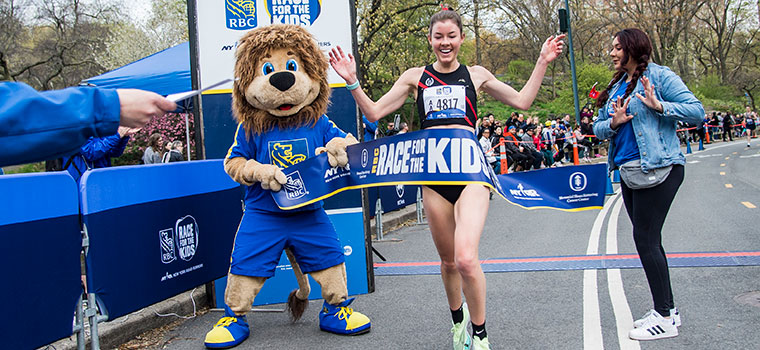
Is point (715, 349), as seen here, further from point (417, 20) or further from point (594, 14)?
point (594, 14)

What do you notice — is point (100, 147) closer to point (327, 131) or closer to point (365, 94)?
point (327, 131)

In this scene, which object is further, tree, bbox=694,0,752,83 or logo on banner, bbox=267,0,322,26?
tree, bbox=694,0,752,83

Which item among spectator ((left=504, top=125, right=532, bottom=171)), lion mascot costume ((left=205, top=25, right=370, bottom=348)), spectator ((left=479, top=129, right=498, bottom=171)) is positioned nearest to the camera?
lion mascot costume ((left=205, top=25, right=370, bottom=348))

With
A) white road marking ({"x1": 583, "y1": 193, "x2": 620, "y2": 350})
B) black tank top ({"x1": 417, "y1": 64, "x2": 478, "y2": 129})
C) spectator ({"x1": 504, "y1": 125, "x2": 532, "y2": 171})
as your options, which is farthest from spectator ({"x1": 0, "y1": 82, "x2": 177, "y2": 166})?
spectator ({"x1": 504, "y1": 125, "x2": 532, "y2": 171})

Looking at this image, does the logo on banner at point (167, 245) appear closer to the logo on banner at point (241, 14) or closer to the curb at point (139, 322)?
the curb at point (139, 322)

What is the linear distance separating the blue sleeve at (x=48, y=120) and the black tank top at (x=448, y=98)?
2.43 meters

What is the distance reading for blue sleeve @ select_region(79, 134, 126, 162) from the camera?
271 inches

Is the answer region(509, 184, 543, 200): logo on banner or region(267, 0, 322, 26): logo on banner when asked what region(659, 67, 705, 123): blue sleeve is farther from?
region(267, 0, 322, 26): logo on banner

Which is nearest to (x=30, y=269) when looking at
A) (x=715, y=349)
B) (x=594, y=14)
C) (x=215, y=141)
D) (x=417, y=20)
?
(x=215, y=141)

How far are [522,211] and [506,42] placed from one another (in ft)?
139

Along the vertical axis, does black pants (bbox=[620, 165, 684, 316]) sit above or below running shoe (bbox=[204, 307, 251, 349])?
above

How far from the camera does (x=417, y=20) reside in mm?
29484

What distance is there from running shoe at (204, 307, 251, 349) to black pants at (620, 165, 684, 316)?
2.90 m

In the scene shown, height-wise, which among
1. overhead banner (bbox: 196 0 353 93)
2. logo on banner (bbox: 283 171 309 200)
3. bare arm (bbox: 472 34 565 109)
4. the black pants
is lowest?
the black pants
